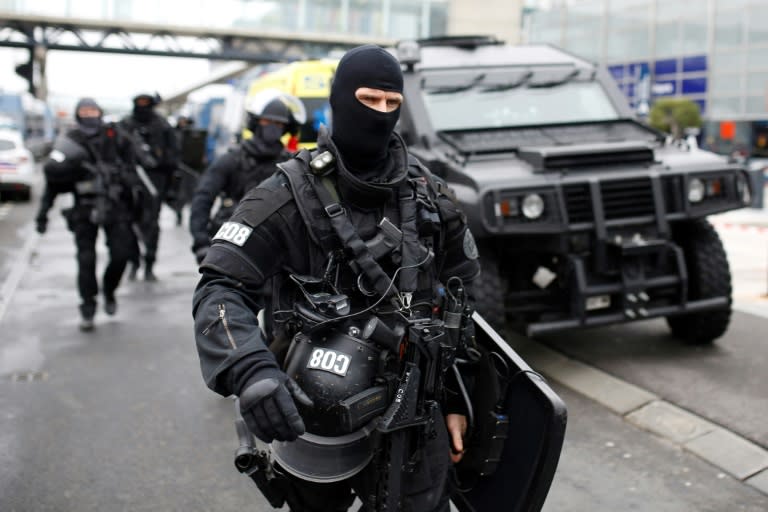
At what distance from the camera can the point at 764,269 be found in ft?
31.5

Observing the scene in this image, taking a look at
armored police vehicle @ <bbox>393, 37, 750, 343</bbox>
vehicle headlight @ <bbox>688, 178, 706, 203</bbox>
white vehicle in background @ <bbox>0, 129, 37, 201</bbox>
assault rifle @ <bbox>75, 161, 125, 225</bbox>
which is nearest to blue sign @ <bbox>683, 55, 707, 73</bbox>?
white vehicle in background @ <bbox>0, 129, 37, 201</bbox>

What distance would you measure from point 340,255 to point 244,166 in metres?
3.07

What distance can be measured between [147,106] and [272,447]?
7.38m

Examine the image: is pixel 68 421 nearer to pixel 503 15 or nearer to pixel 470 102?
pixel 470 102

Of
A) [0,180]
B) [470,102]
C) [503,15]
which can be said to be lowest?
→ [0,180]

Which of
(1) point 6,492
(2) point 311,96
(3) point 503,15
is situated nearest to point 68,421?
(1) point 6,492

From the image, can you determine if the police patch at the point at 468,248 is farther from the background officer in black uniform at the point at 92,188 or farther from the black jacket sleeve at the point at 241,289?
the background officer in black uniform at the point at 92,188

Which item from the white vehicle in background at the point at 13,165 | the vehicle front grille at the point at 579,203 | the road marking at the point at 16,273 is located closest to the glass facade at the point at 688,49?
the white vehicle in background at the point at 13,165

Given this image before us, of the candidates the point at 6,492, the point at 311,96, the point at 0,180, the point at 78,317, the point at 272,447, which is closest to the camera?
the point at 272,447

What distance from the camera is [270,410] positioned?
2.03 m

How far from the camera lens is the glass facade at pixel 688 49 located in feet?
124

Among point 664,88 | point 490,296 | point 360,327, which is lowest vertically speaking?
point 490,296

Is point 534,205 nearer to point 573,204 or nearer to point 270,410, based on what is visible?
point 573,204

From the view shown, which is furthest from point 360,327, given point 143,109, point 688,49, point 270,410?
point 688,49
